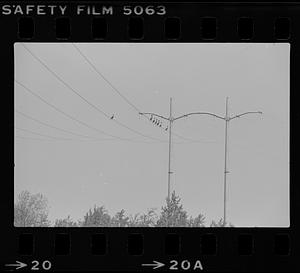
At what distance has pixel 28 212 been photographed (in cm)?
699

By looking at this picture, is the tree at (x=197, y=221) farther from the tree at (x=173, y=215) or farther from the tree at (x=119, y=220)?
the tree at (x=119, y=220)

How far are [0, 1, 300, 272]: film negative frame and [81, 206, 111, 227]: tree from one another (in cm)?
10
